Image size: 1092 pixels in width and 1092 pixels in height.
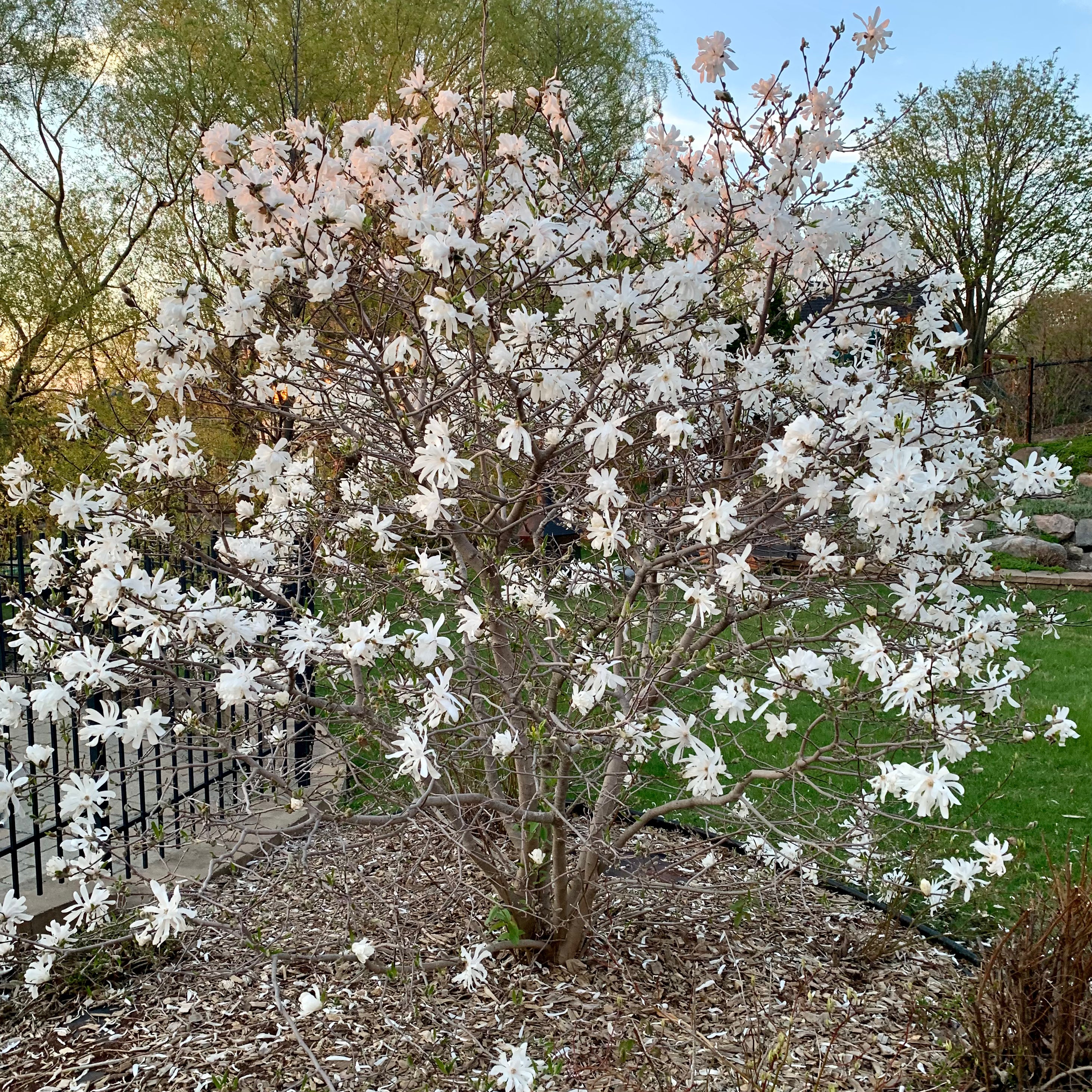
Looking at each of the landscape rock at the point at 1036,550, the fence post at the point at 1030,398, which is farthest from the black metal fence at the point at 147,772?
the fence post at the point at 1030,398

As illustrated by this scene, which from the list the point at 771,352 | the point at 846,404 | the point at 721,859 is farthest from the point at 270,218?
the point at 721,859

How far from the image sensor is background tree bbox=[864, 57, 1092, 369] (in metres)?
18.5

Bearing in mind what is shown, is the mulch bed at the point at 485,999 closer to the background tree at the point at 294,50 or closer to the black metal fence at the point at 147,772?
the black metal fence at the point at 147,772

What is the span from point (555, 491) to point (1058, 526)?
10345 millimetres

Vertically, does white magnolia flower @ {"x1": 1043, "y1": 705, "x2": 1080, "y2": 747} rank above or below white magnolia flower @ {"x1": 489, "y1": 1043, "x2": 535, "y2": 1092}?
above

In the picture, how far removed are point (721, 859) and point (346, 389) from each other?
75.8 inches

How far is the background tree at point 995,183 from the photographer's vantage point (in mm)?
18547

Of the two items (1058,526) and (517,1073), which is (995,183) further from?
(517,1073)

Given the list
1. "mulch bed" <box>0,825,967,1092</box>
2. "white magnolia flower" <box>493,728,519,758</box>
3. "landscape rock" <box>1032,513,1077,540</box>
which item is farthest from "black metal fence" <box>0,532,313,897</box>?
"landscape rock" <box>1032,513,1077,540</box>

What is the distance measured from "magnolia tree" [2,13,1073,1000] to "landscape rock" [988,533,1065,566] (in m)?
8.59

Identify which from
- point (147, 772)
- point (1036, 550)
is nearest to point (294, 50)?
point (147, 772)

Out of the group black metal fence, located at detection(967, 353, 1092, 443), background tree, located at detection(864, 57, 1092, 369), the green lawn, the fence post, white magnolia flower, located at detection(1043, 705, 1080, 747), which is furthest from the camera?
background tree, located at detection(864, 57, 1092, 369)

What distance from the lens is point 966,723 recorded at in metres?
2.19

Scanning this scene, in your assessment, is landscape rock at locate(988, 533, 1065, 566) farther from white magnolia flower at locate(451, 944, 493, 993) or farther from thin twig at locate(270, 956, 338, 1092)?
thin twig at locate(270, 956, 338, 1092)
